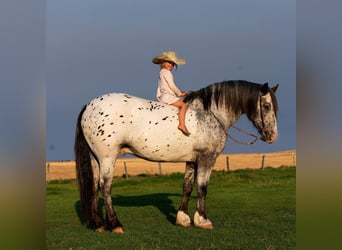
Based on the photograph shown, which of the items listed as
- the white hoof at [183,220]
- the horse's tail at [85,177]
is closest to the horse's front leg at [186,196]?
the white hoof at [183,220]

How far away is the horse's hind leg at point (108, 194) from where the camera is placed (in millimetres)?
8195

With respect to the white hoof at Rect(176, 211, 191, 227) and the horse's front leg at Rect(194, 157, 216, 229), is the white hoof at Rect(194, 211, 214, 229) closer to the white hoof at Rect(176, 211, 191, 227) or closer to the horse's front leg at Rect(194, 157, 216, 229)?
the horse's front leg at Rect(194, 157, 216, 229)

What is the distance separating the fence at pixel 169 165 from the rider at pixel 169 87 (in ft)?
53.2

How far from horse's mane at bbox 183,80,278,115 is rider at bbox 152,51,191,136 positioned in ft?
0.83

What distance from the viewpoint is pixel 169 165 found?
28688mm

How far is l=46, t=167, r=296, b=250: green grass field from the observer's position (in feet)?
22.6

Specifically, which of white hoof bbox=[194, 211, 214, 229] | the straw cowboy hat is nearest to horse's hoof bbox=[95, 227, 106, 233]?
white hoof bbox=[194, 211, 214, 229]

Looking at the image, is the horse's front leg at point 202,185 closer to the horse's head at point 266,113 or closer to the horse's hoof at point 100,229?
the horse's head at point 266,113

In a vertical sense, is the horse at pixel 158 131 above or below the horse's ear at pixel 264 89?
below

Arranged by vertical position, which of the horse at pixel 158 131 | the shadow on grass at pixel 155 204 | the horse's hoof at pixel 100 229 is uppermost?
the horse at pixel 158 131

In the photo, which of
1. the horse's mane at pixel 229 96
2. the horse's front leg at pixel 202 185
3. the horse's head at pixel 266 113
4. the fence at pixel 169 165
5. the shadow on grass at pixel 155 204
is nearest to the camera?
the horse's head at pixel 266 113

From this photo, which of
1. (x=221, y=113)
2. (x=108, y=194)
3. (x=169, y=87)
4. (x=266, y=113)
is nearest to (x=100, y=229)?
(x=108, y=194)
